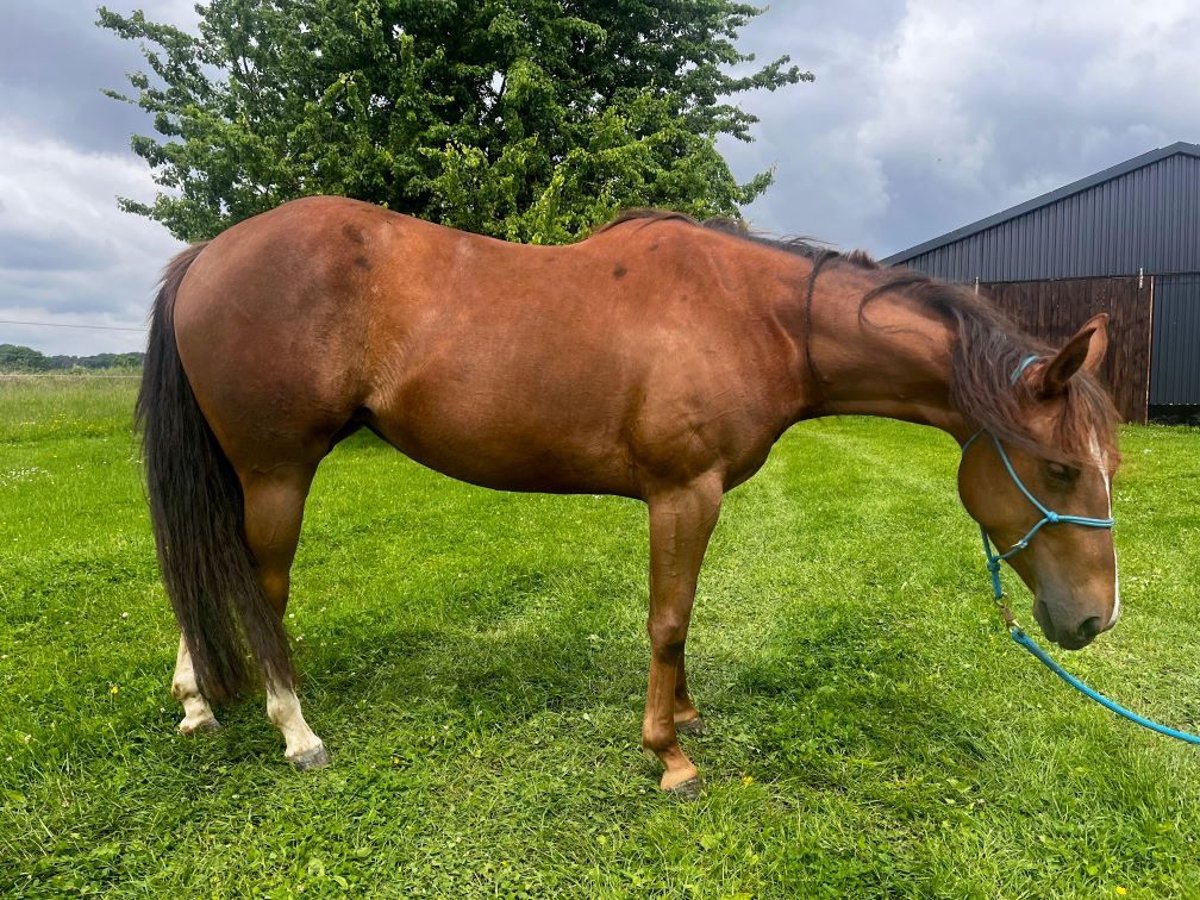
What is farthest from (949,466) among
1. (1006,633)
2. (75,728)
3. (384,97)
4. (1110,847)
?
(384,97)

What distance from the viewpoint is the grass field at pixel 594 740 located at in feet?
7.52

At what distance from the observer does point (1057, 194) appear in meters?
15.3

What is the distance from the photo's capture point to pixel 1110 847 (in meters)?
2.35

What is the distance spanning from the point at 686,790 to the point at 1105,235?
17071 millimetres

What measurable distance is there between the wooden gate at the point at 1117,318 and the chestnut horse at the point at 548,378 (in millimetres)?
13118

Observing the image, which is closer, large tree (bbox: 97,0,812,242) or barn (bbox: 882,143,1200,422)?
large tree (bbox: 97,0,812,242)

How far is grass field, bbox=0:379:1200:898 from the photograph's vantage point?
229cm

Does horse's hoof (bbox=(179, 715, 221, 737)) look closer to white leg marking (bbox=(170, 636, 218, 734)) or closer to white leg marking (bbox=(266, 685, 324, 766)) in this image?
white leg marking (bbox=(170, 636, 218, 734))

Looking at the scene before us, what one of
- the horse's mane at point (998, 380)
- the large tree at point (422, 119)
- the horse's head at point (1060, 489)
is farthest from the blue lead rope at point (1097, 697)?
the large tree at point (422, 119)

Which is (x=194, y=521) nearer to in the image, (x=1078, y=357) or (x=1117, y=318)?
(x=1078, y=357)

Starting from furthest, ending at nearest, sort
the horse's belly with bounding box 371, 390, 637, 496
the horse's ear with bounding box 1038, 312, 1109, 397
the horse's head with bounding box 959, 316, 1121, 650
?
the horse's belly with bounding box 371, 390, 637, 496 < the horse's head with bounding box 959, 316, 1121, 650 < the horse's ear with bounding box 1038, 312, 1109, 397

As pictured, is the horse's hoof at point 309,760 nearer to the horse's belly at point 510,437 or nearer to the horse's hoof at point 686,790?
the horse's belly at point 510,437

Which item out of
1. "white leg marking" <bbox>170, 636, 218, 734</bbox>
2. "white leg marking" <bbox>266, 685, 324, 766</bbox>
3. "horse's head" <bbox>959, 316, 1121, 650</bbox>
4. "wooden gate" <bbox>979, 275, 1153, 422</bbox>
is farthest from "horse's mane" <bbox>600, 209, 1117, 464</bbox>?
"wooden gate" <bbox>979, 275, 1153, 422</bbox>

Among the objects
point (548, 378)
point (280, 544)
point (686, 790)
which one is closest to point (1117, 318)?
point (686, 790)
